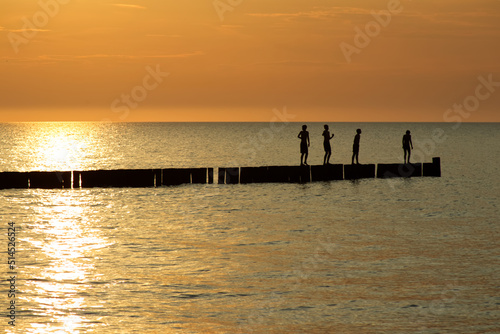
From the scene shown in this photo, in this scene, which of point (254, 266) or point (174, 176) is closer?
point (254, 266)

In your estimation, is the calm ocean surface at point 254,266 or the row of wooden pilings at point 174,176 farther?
the row of wooden pilings at point 174,176

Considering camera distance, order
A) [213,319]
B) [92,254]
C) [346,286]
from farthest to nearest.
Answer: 1. [92,254]
2. [346,286]
3. [213,319]

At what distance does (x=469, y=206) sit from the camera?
101ft

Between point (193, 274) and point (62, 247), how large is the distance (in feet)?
16.8

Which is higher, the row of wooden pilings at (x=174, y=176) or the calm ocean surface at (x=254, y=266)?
the row of wooden pilings at (x=174, y=176)

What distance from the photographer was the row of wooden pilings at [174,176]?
112ft

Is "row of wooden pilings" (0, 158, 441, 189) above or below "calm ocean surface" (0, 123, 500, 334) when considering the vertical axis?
above

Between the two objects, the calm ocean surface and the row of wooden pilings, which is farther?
the row of wooden pilings

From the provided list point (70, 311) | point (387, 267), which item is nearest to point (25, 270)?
point (70, 311)

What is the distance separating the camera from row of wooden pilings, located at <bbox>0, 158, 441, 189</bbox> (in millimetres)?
34250

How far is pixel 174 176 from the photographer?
37094 mm

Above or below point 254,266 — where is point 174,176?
above

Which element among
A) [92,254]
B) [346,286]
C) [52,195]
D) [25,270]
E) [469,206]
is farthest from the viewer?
[52,195]

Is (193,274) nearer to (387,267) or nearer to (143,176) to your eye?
(387,267)
